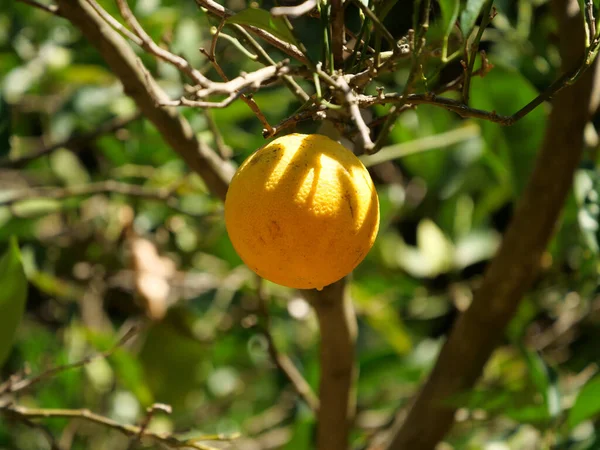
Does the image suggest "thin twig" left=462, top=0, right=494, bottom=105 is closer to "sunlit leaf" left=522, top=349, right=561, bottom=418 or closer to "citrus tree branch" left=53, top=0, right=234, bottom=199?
"citrus tree branch" left=53, top=0, right=234, bottom=199

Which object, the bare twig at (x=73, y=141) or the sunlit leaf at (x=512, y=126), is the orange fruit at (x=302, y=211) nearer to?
the sunlit leaf at (x=512, y=126)

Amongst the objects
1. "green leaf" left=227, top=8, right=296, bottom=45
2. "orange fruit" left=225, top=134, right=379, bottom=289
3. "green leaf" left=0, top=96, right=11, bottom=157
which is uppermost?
"green leaf" left=227, top=8, right=296, bottom=45

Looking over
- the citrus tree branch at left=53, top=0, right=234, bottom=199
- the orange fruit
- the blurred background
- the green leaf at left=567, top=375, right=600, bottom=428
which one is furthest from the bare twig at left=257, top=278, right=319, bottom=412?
the orange fruit

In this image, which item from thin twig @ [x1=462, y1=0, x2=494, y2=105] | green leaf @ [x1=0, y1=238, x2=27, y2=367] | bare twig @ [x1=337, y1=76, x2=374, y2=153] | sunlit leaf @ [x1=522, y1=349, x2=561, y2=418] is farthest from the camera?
sunlit leaf @ [x1=522, y1=349, x2=561, y2=418]

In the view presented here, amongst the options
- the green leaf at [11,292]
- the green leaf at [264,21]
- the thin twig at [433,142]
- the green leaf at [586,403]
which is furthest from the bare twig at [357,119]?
the thin twig at [433,142]

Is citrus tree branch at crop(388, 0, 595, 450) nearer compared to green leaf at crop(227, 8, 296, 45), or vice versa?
green leaf at crop(227, 8, 296, 45)

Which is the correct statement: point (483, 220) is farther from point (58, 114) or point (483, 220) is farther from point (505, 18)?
point (58, 114)
